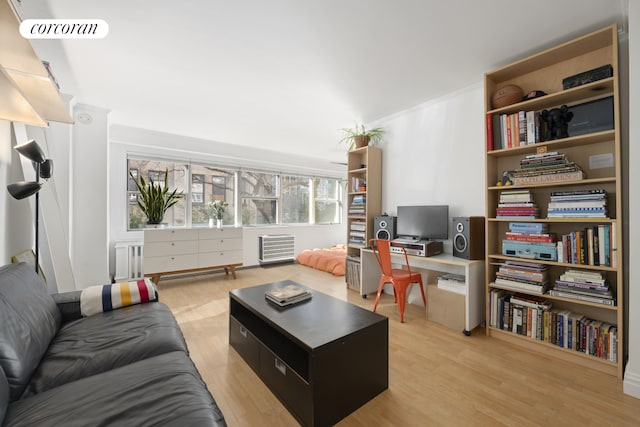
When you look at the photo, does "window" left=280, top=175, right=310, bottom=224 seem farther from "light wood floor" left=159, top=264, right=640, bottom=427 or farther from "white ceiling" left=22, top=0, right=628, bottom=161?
"light wood floor" left=159, top=264, right=640, bottom=427

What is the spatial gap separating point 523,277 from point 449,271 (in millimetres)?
851

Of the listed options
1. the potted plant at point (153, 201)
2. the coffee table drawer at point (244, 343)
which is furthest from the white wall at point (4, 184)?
the potted plant at point (153, 201)

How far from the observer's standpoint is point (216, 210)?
195 inches

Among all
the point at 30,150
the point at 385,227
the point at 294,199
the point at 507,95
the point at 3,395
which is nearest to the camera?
the point at 3,395

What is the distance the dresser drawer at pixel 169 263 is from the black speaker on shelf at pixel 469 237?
3701 mm

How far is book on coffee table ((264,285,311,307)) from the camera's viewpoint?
6.40 ft

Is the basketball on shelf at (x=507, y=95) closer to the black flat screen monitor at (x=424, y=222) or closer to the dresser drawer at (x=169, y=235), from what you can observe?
the black flat screen monitor at (x=424, y=222)

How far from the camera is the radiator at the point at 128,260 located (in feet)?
13.4

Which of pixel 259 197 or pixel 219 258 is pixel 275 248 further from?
pixel 219 258

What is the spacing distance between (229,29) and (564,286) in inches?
128

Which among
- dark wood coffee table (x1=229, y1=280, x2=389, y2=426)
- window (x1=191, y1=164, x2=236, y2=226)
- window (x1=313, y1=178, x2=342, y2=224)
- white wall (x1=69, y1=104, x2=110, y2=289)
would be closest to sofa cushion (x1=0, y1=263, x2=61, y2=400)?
dark wood coffee table (x1=229, y1=280, x2=389, y2=426)

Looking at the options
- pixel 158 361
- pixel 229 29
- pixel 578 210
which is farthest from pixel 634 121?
pixel 158 361

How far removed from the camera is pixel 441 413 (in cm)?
151

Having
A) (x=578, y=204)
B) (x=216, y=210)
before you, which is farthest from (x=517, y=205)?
(x=216, y=210)
